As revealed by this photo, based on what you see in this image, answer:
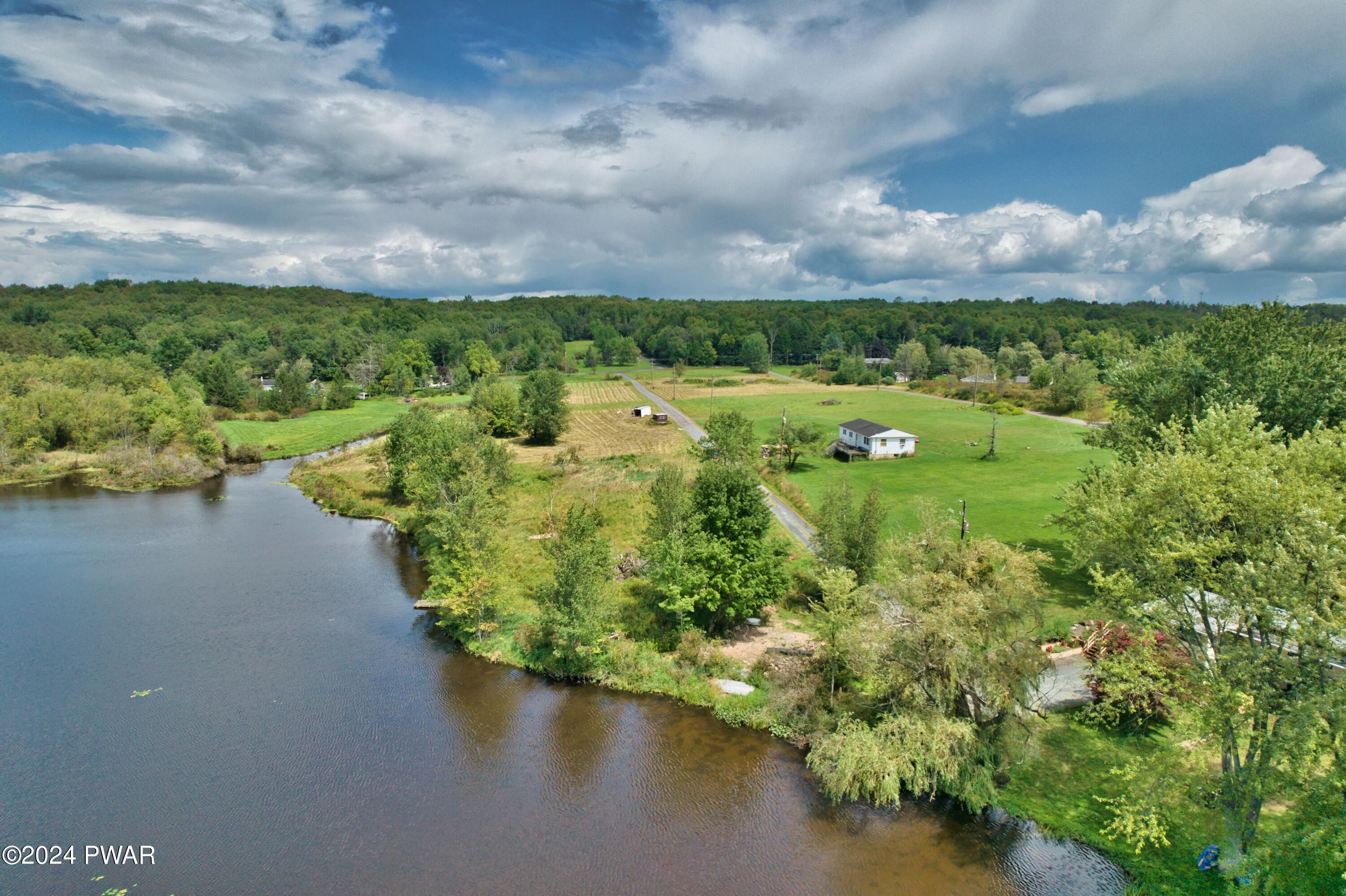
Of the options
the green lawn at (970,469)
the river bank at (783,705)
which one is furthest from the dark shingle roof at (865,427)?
the river bank at (783,705)

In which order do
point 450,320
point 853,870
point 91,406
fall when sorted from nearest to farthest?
point 853,870 → point 91,406 → point 450,320

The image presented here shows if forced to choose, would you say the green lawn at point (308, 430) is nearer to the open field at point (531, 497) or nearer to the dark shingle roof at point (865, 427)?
the open field at point (531, 497)

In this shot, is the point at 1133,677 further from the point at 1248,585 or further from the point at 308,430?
the point at 308,430

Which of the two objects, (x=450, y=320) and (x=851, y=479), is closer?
(x=851, y=479)

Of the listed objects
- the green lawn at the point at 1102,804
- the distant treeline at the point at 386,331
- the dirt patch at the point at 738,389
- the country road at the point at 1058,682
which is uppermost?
the distant treeline at the point at 386,331

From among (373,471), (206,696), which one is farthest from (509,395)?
(206,696)

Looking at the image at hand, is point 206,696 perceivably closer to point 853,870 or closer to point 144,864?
point 144,864

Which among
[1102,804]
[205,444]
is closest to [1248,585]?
[1102,804]
